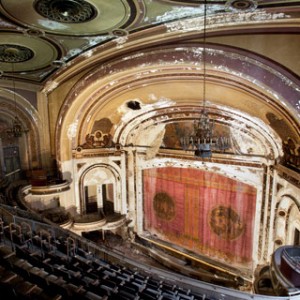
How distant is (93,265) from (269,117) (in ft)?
19.0

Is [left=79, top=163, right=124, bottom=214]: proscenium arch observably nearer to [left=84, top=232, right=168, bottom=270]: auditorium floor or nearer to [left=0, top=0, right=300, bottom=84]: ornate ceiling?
[left=84, top=232, right=168, bottom=270]: auditorium floor

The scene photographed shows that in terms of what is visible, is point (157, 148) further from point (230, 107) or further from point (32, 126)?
point (32, 126)

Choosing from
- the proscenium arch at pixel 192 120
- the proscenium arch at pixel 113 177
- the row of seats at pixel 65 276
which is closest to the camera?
the row of seats at pixel 65 276

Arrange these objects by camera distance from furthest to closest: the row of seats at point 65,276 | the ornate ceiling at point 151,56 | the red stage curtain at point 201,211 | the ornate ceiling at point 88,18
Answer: the red stage curtain at point 201,211 < the ornate ceiling at point 151,56 < the ornate ceiling at point 88,18 < the row of seats at point 65,276

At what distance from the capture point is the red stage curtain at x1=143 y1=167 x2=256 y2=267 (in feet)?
30.2

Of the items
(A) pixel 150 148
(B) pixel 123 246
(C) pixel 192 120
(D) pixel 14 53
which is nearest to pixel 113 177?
(A) pixel 150 148

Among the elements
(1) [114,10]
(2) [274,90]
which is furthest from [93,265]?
(2) [274,90]

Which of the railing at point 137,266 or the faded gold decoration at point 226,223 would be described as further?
the faded gold decoration at point 226,223

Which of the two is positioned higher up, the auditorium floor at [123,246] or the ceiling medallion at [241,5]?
the ceiling medallion at [241,5]

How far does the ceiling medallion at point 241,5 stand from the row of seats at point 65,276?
15.8 ft

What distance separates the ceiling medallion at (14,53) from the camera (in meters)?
6.00

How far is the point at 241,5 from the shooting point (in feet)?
12.5

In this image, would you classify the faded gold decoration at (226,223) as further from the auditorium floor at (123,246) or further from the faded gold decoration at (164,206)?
the auditorium floor at (123,246)

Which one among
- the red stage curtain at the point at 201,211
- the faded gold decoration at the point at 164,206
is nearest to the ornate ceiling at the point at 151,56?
the red stage curtain at the point at 201,211
